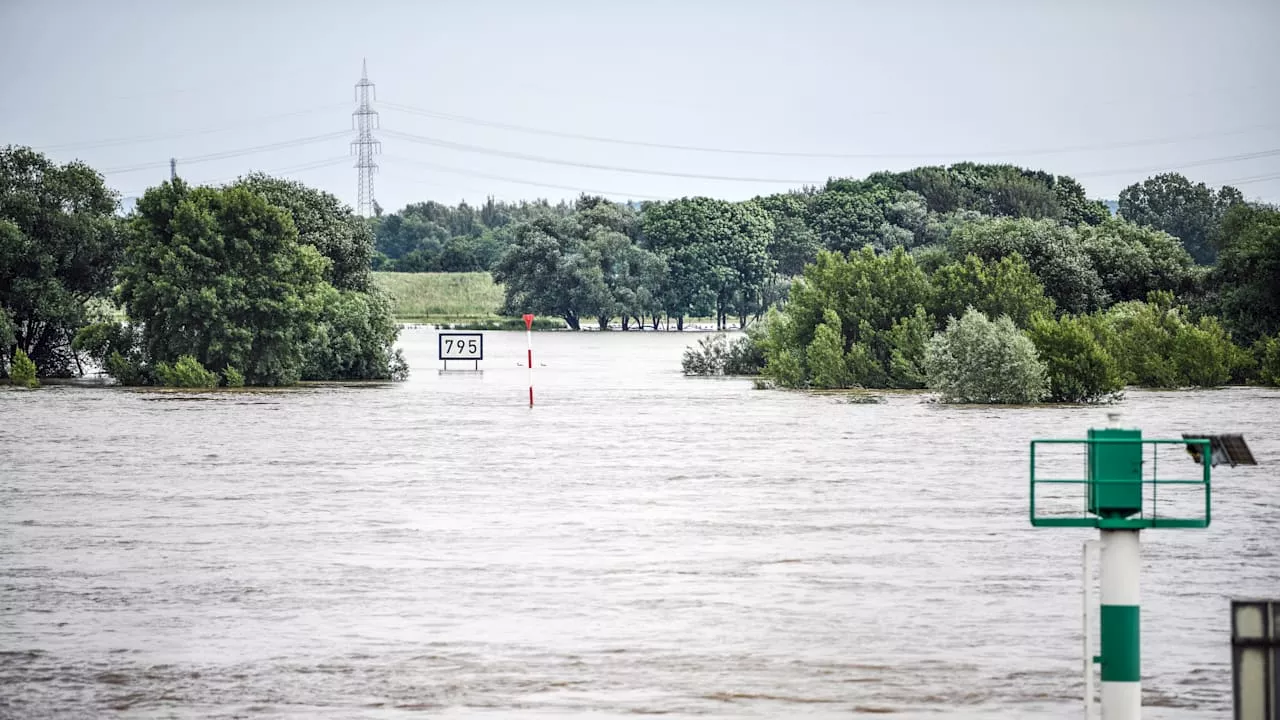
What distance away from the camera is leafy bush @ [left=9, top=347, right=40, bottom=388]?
67.7 meters

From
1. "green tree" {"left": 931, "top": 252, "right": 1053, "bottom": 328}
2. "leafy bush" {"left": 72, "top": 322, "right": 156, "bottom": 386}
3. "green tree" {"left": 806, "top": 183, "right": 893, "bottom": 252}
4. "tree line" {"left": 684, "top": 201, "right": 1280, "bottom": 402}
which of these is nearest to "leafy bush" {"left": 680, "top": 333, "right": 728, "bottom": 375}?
"tree line" {"left": 684, "top": 201, "right": 1280, "bottom": 402}

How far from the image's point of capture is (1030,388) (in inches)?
2067

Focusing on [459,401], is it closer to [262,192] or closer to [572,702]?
[262,192]

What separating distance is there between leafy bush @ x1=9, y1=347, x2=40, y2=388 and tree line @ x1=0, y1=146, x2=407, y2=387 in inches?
4.8

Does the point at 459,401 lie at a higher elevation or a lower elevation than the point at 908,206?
lower

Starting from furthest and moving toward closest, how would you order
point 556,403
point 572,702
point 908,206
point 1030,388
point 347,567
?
point 908,206
point 556,403
point 1030,388
point 347,567
point 572,702

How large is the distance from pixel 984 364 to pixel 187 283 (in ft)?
96.7

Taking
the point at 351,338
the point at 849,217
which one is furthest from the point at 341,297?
the point at 849,217

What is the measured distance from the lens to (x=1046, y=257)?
67.2 m

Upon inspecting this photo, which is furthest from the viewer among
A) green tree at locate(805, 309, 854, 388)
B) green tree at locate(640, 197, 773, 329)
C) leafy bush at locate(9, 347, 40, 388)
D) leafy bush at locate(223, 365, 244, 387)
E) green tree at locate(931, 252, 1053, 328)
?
green tree at locate(640, 197, 773, 329)

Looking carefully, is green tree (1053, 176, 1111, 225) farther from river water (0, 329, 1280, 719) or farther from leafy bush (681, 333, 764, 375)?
river water (0, 329, 1280, 719)

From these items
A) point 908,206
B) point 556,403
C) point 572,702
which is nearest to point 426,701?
point 572,702

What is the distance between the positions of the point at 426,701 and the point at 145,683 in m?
2.93

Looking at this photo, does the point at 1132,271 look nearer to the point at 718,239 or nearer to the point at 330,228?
the point at 330,228
